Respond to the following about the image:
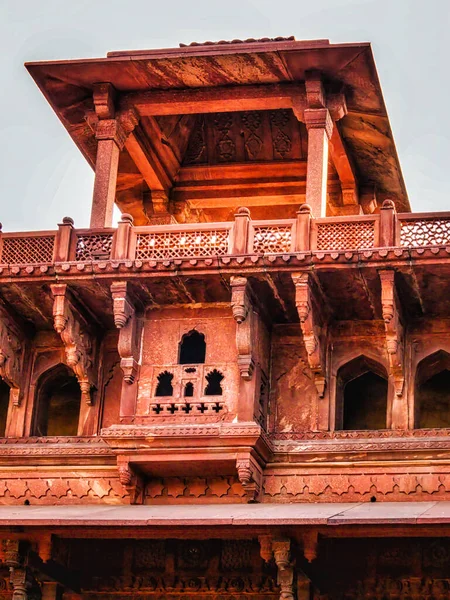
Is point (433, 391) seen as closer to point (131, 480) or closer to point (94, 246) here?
point (131, 480)

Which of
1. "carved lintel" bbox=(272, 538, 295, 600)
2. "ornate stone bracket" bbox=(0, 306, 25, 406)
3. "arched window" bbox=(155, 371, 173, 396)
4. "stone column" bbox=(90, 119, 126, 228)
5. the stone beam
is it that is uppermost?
the stone beam

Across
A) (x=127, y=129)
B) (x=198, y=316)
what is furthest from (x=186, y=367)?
(x=127, y=129)

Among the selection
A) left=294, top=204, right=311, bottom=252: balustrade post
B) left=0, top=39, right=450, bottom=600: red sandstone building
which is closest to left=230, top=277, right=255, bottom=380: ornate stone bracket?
left=0, top=39, right=450, bottom=600: red sandstone building

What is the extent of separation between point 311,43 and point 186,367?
151 inches

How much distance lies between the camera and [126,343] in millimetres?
19047

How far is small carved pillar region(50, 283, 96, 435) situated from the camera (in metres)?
19.0

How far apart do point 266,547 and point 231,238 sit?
357 cm

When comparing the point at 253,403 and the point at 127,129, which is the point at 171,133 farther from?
the point at 253,403

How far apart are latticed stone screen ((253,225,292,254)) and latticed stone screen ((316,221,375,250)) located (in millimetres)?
336

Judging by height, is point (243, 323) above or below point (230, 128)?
below

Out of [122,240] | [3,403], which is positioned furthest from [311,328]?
[3,403]

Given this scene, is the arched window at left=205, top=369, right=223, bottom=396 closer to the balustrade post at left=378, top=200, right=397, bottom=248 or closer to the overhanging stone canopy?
the overhanging stone canopy

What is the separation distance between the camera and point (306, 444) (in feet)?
61.6

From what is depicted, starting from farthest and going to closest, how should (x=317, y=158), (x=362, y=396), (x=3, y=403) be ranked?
1. (x=3, y=403)
2. (x=362, y=396)
3. (x=317, y=158)
